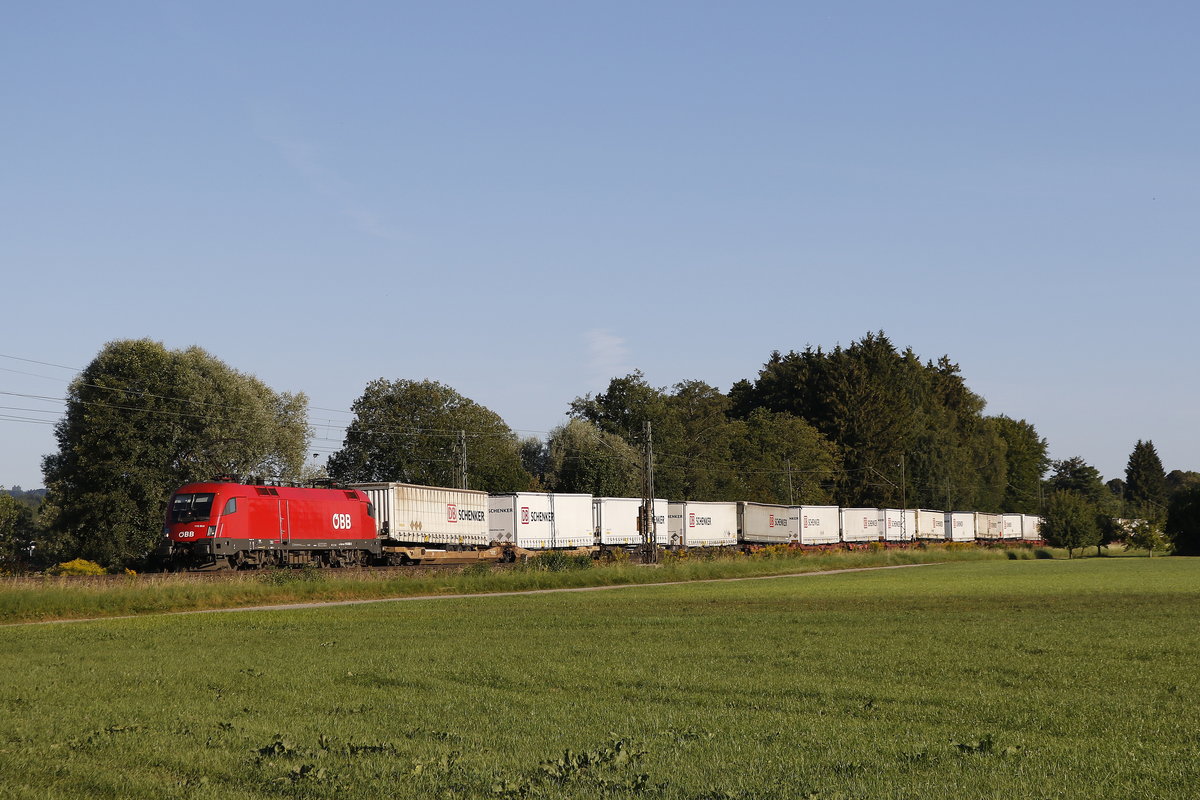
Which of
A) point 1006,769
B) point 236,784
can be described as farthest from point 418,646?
point 1006,769

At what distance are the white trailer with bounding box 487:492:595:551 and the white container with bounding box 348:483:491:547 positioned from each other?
779 mm

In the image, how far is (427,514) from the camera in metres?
54.3

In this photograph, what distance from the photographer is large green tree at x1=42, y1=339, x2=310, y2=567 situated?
62500mm

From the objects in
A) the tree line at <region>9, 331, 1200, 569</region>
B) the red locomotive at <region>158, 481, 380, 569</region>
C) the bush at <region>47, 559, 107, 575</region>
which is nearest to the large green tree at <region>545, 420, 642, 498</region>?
the tree line at <region>9, 331, 1200, 569</region>

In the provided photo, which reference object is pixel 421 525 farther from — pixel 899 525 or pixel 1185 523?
pixel 1185 523

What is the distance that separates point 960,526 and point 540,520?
2337 inches

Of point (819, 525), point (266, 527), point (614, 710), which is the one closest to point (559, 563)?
point (266, 527)

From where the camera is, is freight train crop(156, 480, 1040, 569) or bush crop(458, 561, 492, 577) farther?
bush crop(458, 561, 492, 577)

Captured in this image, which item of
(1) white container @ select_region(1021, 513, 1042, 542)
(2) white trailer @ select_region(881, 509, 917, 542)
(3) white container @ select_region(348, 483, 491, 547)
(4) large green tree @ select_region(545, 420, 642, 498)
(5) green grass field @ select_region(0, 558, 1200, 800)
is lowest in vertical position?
(1) white container @ select_region(1021, 513, 1042, 542)

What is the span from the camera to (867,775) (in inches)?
328

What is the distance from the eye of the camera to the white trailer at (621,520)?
64.1m

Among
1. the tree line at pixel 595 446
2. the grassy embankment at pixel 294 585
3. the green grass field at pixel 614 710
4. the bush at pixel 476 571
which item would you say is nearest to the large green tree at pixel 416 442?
the tree line at pixel 595 446

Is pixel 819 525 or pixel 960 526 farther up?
pixel 819 525

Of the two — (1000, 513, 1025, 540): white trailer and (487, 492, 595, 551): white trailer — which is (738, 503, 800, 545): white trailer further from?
(1000, 513, 1025, 540): white trailer
